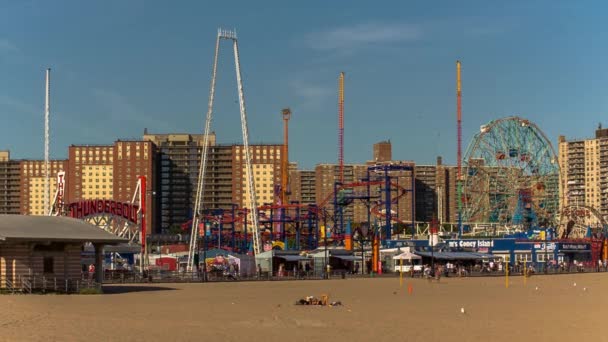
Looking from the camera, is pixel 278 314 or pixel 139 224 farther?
pixel 139 224

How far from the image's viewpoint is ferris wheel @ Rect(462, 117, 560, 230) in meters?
142

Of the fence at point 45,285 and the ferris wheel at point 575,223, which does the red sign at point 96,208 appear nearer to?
the fence at point 45,285

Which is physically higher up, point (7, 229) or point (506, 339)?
point (7, 229)

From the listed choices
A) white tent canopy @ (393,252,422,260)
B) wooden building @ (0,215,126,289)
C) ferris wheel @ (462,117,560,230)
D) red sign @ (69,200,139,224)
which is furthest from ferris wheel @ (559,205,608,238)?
wooden building @ (0,215,126,289)

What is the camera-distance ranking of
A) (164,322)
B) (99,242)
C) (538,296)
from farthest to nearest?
(538,296)
(99,242)
(164,322)

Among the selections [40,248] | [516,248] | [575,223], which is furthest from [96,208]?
[575,223]

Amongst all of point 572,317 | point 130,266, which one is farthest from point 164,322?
point 130,266

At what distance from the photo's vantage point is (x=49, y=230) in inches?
1966

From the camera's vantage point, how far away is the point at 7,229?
48438mm

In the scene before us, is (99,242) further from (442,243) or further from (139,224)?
(442,243)

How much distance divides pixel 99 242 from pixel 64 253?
1992 mm

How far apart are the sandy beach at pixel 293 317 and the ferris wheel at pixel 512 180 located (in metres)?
85.8

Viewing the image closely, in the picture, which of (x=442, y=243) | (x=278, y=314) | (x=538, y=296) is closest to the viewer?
(x=278, y=314)

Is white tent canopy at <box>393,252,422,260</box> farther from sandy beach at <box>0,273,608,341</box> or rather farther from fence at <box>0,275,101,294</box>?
fence at <box>0,275,101,294</box>
